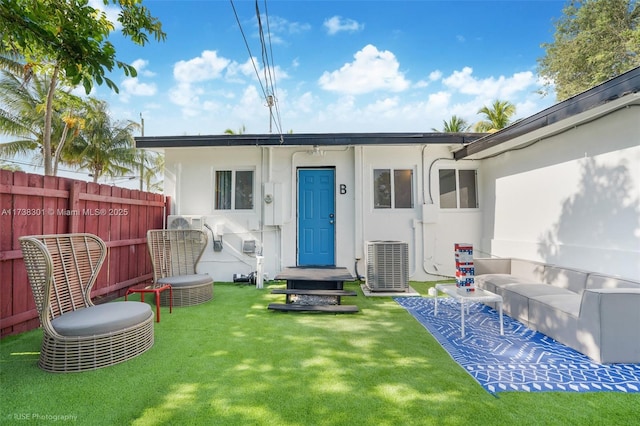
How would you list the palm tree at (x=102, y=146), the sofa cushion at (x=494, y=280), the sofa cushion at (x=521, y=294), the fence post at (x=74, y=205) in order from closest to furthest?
the sofa cushion at (x=521, y=294)
the fence post at (x=74, y=205)
the sofa cushion at (x=494, y=280)
the palm tree at (x=102, y=146)

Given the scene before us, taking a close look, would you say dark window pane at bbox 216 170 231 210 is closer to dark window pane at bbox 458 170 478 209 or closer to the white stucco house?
the white stucco house

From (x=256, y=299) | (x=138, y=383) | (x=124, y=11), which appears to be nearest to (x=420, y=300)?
(x=256, y=299)

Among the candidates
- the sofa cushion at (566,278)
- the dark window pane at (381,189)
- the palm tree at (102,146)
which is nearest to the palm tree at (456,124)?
the dark window pane at (381,189)

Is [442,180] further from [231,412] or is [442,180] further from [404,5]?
[231,412]

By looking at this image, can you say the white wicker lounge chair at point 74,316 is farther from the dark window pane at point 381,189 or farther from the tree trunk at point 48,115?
the tree trunk at point 48,115

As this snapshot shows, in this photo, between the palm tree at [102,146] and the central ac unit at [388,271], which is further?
the palm tree at [102,146]

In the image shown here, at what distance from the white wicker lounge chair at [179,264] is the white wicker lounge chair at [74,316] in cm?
136

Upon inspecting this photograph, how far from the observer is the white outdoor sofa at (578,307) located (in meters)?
2.61

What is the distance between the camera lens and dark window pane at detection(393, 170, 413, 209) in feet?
21.4

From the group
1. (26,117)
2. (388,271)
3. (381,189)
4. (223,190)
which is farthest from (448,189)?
(26,117)

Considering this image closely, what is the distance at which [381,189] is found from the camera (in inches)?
257

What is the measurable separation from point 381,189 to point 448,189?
1549mm

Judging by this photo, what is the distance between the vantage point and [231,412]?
1.88 m

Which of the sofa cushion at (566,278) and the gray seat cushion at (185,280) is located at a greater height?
the sofa cushion at (566,278)
